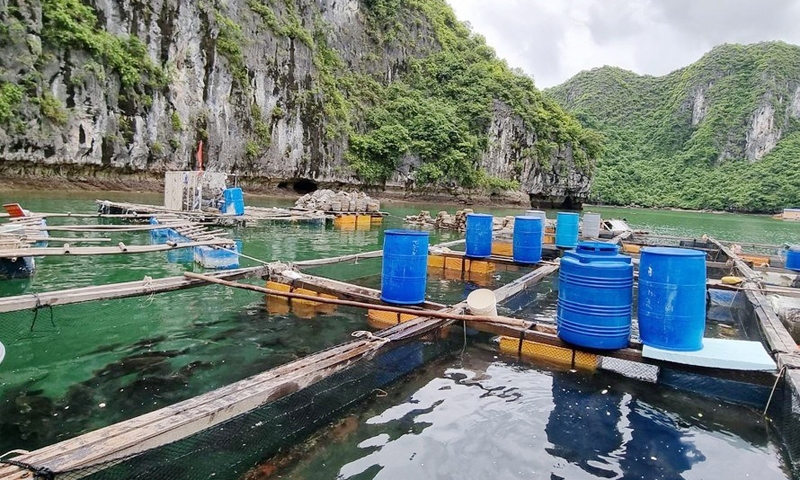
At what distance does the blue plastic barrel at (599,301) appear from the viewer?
4512mm

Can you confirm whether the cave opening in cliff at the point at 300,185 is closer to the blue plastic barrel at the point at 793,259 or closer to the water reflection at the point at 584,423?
the blue plastic barrel at the point at 793,259

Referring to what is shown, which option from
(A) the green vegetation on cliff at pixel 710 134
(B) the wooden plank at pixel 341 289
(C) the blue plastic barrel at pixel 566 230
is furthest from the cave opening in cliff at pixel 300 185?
(A) the green vegetation on cliff at pixel 710 134

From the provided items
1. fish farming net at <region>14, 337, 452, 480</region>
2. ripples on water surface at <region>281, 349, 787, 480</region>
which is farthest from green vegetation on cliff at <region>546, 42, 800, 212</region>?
fish farming net at <region>14, 337, 452, 480</region>

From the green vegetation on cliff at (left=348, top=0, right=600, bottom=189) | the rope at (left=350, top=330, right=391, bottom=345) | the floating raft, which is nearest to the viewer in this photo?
the floating raft

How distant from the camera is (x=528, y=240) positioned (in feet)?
32.5

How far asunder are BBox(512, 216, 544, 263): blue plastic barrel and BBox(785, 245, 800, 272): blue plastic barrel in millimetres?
6615

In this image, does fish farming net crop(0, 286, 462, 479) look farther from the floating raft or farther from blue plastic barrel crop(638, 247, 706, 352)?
blue plastic barrel crop(638, 247, 706, 352)

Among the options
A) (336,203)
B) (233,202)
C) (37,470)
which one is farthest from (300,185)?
(37,470)

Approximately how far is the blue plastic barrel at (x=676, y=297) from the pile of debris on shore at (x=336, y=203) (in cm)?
2091

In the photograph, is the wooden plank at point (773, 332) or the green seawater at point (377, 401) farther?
the wooden plank at point (773, 332)

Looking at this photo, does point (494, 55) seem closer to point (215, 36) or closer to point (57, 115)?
point (215, 36)

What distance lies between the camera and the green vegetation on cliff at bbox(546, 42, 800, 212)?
84.2m

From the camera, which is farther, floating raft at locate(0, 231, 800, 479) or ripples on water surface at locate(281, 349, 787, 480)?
ripples on water surface at locate(281, 349, 787, 480)

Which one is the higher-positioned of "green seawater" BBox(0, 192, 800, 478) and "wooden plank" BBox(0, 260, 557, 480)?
"wooden plank" BBox(0, 260, 557, 480)
